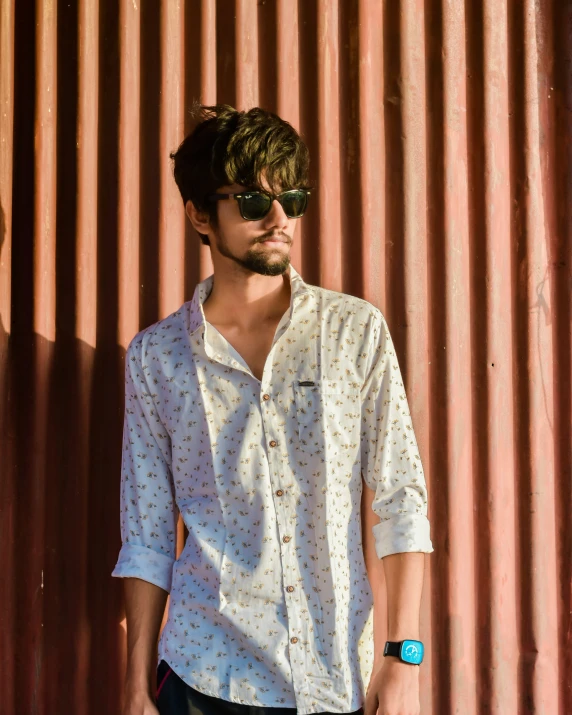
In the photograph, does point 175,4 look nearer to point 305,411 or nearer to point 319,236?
point 319,236

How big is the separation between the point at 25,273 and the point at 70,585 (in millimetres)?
981

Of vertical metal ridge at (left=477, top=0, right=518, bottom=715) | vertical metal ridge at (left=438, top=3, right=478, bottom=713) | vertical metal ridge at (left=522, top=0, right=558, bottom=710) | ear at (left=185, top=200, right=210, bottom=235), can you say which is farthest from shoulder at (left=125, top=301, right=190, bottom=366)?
vertical metal ridge at (left=522, top=0, right=558, bottom=710)

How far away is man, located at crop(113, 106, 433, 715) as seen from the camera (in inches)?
81.3

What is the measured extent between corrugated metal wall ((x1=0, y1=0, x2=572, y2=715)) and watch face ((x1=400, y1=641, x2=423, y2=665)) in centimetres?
78

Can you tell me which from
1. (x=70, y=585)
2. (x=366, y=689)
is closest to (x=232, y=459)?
(x=366, y=689)

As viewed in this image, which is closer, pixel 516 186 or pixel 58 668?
pixel 58 668

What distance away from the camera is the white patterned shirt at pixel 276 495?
2.07 metres

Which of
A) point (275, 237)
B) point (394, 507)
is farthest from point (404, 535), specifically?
point (275, 237)

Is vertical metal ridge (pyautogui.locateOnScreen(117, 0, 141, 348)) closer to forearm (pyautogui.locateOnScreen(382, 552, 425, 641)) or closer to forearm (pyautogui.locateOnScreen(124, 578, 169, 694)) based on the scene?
forearm (pyautogui.locateOnScreen(124, 578, 169, 694))

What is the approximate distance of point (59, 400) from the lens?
2688 millimetres

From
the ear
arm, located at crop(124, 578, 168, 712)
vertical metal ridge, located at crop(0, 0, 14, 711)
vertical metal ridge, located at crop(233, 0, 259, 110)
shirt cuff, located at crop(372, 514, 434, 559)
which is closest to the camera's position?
shirt cuff, located at crop(372, 514, 434, 559)

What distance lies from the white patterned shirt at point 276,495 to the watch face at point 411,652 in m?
0.15

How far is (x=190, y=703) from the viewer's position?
2094mm

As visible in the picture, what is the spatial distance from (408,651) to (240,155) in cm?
132
